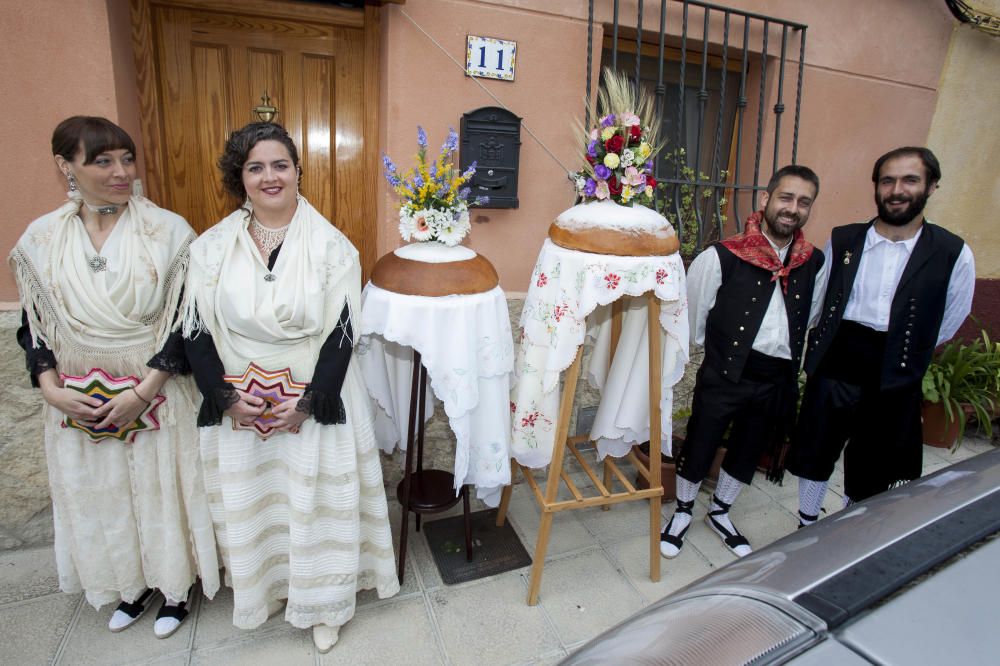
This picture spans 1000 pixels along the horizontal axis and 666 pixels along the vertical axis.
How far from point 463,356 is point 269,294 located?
2.23 feet

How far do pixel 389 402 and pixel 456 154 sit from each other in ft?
4.15

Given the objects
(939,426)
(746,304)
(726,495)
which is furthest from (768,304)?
(939,426)

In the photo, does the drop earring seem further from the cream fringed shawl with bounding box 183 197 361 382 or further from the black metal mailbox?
the black metal mailbox

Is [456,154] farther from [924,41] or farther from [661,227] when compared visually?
[924,41]

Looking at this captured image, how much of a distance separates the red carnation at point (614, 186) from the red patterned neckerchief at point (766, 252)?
64cm

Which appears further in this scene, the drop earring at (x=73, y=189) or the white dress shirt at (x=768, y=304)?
the white dress shirt at (x=768, y=304)

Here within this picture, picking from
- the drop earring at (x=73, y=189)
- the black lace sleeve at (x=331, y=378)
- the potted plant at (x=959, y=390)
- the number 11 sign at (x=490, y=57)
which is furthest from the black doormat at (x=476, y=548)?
the potted plant at (x=959, y=390)

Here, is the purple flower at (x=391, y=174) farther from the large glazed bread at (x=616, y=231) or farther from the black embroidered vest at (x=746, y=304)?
the black embroidered vest at (x=746, y=304)

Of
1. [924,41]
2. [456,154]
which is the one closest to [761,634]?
[456,154]

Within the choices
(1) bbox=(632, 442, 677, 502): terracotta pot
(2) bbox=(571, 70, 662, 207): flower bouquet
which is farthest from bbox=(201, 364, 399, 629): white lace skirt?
(1) bbox=(632, 442, 677, 502): terracotta pot

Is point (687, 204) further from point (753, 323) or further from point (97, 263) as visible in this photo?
point (97, 263)

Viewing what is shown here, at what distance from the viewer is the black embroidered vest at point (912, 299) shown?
230cm

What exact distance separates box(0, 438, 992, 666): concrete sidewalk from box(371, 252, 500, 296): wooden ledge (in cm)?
130

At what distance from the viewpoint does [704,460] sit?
264 cm
